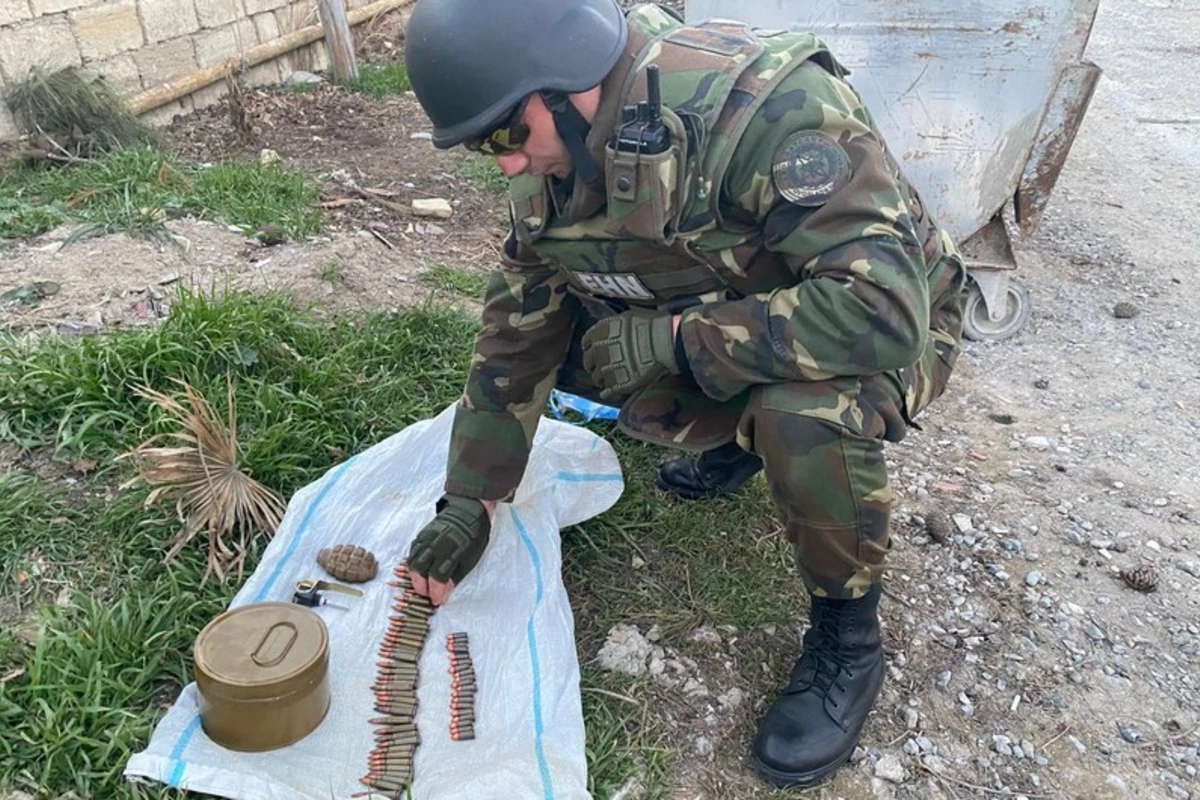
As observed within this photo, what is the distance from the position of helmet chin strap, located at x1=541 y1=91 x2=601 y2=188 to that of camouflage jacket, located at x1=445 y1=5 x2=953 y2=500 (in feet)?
0.08

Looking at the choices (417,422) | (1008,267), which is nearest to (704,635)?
(417,422)

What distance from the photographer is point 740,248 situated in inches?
83.6

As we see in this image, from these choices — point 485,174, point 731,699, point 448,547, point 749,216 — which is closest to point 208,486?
point 448,547

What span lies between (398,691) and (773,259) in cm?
124

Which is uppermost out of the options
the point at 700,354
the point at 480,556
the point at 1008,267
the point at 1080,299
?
the point at 700,354

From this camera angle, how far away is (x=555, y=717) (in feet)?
7.16

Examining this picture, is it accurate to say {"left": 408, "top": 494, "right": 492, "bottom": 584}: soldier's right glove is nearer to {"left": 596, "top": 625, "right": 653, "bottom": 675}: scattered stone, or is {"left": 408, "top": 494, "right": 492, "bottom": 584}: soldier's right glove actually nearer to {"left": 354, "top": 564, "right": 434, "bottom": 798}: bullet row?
{"left": 354, "top": 564, "right": 434, "bottom": 798}: bullet row

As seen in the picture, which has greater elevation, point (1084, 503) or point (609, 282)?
point (609, 282)

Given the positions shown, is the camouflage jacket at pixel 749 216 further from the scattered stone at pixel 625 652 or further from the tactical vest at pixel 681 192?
the scattered stone at pixel 625 652

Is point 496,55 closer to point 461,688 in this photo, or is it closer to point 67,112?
point 461,688

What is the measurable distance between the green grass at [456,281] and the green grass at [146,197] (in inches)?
21.7

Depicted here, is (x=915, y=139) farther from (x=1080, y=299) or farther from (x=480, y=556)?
(x=480, y=556)

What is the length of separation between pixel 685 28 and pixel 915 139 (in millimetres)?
2354

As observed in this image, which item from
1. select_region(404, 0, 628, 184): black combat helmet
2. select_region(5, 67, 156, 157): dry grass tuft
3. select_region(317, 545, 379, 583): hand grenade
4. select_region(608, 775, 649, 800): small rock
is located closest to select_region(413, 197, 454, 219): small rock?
select_region(5, 67, 156, 157): dry grass tuft
